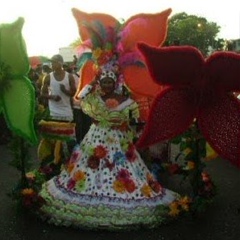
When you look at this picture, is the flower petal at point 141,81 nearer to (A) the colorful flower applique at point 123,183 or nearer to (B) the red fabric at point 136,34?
(B) the red fabric at point 136,34

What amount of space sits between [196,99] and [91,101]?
1.30m

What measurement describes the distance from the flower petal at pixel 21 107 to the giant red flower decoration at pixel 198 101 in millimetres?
1009

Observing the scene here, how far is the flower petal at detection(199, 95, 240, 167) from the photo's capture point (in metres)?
3.89

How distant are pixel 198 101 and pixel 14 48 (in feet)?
5.38

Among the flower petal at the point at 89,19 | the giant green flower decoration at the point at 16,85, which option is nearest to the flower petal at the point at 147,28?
the flower petal at the point at 89,19

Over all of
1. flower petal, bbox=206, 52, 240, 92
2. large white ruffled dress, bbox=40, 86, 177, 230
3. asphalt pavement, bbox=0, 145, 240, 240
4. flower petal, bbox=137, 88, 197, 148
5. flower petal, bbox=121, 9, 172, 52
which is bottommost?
asphalt pavement, bbox=0, 145, 240, 240

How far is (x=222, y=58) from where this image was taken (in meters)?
3.79

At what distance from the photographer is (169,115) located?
396 centimetres

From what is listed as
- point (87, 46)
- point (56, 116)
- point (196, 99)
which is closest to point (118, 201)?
point (196, 99)

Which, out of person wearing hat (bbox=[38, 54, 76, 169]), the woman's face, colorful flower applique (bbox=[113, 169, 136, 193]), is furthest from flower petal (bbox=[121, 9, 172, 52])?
person wearing hat (bbox=[38, 54, 76, 169])

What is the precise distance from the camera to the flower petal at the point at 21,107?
424cm

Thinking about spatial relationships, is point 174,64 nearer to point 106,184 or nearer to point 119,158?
point 119,158

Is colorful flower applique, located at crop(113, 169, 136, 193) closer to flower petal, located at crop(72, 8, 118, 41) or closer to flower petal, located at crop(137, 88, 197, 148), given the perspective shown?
flower petal, located at crop(137, 88, 197, 148)

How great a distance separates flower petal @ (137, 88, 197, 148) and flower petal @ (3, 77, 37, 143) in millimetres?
1004
